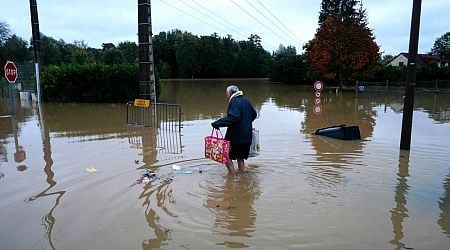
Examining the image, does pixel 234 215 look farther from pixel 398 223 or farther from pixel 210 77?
pixel 210 77

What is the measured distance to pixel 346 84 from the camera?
40281mm

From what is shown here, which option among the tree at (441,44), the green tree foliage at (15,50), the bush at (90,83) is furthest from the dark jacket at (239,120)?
the tree at (441,44)

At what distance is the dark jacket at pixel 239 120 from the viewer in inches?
253

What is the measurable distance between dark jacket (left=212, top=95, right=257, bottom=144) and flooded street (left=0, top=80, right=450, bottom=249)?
0.73 metres

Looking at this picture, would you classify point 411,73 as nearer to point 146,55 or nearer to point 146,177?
point 146,177

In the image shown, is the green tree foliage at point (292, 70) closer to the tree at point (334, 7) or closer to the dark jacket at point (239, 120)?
the tree at point (334, 7)

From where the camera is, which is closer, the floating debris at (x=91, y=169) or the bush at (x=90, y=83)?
the floating debris at (x=91, y=169)

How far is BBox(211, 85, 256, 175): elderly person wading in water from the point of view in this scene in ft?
21.1

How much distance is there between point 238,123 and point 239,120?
73 mm

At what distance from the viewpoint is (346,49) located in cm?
3350

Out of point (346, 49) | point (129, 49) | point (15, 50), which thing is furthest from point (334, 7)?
point (129, 49)

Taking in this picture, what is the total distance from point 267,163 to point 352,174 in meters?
1.69

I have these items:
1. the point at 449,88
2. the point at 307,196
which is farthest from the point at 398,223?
the point at 449,88

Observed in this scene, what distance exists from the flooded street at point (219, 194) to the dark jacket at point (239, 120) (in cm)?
73
